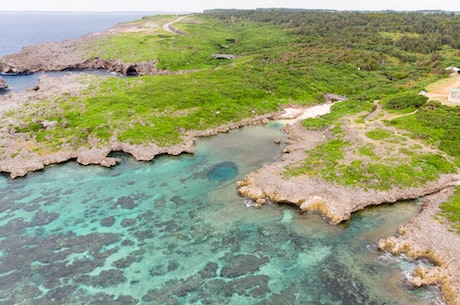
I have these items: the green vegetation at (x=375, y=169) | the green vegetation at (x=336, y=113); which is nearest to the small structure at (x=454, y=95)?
the green vegetation at (x=336, y=113)

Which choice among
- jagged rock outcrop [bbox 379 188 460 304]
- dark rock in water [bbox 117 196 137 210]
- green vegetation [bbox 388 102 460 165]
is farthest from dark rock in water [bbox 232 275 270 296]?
green vegetation [bbox 388 102 460 165]

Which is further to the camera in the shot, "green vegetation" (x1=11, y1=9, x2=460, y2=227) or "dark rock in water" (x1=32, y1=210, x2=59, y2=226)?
"green vegetation" (x1=11, y1=9, x2=460, y2=227)

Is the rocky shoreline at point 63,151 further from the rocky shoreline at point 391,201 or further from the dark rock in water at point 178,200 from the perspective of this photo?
the rocky shoreline at point 391,201

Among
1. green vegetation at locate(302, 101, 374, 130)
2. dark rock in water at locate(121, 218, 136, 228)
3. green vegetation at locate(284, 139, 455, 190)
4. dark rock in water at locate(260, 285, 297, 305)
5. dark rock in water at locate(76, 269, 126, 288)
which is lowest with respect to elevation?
dark rock in water at locate(260, 285, 297, 305)

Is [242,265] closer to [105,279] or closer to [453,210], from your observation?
[105,279]

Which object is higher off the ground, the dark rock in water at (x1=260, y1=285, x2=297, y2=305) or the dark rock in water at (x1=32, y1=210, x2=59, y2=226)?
the dark rock in water at (x1=32, y1=210, x2=59, y2=226)

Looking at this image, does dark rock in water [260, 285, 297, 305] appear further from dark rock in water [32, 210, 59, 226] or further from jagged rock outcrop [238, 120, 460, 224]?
dark rock in water [32, 210, 59, 226]
